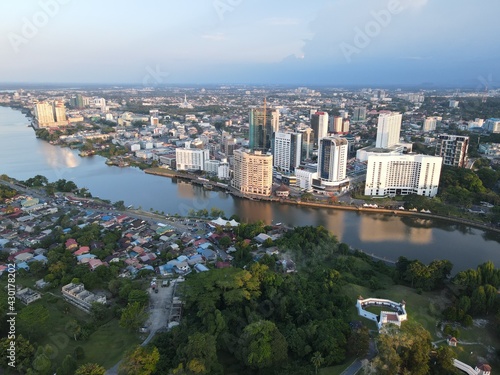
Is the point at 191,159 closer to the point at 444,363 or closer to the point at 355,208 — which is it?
the point at 355,208

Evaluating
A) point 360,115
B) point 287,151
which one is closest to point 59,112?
point 287,151

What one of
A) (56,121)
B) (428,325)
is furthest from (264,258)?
(56,121)

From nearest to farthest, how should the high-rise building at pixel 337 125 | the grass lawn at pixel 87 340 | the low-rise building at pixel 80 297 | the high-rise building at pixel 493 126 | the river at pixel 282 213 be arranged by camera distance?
the grass lawn at pixel 87 340, the low-rise building at pixel 80 297, the river at pixel 282 213, the high-rise building at pixel 493 126, the high-rise building at pixel 337 125

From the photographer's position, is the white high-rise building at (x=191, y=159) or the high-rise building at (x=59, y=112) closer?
the white high-rise building at (x=191, y=159)

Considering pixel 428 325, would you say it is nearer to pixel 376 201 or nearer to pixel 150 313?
pixel 150 313

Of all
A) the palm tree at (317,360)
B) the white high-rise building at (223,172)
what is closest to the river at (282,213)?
the white high-rise building at (223,172)

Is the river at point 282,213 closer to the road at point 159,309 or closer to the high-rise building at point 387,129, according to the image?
the road at point 159,309
